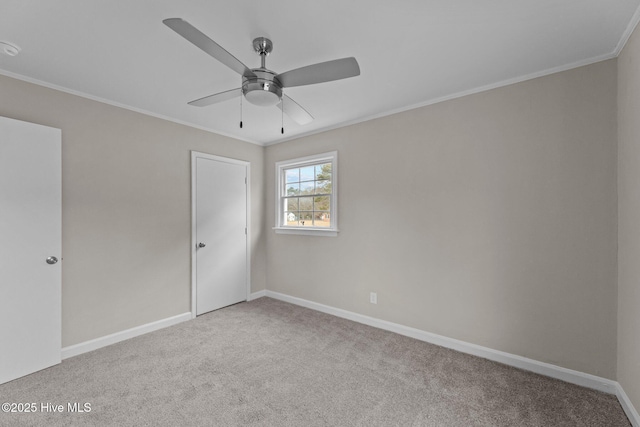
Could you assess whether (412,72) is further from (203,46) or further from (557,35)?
(203,46)

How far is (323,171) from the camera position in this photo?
3.92 meters

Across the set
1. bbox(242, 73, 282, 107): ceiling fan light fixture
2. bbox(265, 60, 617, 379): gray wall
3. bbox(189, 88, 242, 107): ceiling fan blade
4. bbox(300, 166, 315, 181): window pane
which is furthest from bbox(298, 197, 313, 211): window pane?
bbox(242, 73, 282, 107): ceiling fan light fixture

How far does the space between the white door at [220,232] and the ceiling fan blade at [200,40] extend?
2.35 metres

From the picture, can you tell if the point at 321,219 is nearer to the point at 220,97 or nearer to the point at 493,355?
the point at 220,97

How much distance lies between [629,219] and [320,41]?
2341 millimetres

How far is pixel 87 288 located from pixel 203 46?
2649 millimetres

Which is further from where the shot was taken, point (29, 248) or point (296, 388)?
point (29, 248)

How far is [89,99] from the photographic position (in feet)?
9.11

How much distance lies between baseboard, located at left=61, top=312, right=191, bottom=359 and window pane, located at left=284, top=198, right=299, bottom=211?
194cm

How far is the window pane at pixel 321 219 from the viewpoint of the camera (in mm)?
3873

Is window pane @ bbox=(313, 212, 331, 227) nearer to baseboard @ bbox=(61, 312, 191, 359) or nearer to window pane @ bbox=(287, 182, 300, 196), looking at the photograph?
window pane @ bbox=(287, 182, 300, 196)

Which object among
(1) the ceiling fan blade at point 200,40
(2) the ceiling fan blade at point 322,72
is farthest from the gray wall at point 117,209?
(2) the ceiling fan blade at point 322,72

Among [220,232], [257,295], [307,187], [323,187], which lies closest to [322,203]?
[323,187]

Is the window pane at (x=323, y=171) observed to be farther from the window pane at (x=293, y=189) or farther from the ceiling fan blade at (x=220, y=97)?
the ceiling fan blade at (x=220, y=97)
